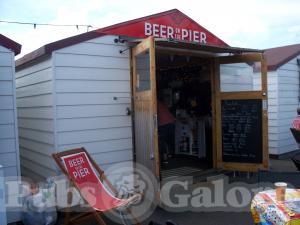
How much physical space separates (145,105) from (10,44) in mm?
1868

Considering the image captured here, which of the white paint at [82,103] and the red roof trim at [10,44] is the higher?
Answer: the red roof trim at [10,44]

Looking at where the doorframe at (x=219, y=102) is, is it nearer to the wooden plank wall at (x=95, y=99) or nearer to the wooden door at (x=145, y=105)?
the wooden door at (x=145, y=105)

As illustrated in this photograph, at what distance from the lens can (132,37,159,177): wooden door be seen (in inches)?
168

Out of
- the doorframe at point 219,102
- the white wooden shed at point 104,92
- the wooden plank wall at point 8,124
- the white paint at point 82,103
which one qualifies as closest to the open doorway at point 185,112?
the doorframe at point 219,102

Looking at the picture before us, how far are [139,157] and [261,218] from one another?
264 cm

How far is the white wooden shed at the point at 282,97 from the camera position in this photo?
7.64m

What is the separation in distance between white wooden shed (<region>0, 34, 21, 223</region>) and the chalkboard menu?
11.8 ft

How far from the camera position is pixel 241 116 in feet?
19.2

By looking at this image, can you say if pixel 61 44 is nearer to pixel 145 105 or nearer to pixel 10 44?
pixel 10 44

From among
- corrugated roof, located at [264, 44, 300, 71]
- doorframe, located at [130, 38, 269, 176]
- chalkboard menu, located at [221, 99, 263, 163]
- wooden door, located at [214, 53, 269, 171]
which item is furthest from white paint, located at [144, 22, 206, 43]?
corrugated roof, located at [264, 44, 300, 71]

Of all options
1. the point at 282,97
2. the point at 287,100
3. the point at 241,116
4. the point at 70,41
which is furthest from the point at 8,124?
the point at 287,100

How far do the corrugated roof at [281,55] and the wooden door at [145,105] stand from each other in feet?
13.1

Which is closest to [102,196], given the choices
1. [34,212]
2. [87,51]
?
[34,212]

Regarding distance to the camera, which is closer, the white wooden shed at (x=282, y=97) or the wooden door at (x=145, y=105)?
the wooden door at (x=145, y=105)
